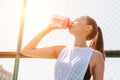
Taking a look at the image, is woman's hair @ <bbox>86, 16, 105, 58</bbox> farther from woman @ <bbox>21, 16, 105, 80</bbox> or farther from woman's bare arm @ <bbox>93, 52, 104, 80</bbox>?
woman's bare arm @ <bbox>93, 52, 104, 80</bbox>

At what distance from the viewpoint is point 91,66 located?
6.13 feet

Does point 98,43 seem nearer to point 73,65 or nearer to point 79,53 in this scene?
point 79,53

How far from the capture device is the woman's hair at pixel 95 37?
2.02 metres

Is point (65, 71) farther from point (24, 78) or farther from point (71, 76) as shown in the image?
point (24, 78)

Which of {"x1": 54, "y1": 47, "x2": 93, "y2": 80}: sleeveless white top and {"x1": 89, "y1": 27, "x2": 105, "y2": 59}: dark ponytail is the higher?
{"x1": 89, "y1": 27, "x2": 105, "y2": 59}: dark ponytail

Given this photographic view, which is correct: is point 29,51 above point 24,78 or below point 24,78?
above

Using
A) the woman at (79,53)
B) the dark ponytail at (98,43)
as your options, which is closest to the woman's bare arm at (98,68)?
the woman at (79,53)

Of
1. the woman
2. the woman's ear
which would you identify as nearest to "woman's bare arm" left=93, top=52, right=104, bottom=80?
the woman

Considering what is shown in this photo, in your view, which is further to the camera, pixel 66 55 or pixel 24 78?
pixel 24 78

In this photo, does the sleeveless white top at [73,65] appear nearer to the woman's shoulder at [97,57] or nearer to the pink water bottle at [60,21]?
the woman's shoulder at [97,57]

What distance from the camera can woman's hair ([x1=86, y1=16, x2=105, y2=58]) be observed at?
202cm

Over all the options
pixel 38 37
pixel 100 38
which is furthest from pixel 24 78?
pixel 100 38

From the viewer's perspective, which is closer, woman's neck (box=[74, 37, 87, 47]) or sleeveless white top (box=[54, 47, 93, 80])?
sleeveless white top (box=[54, 47, 93, 80])

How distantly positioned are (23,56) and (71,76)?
22.0 inches
